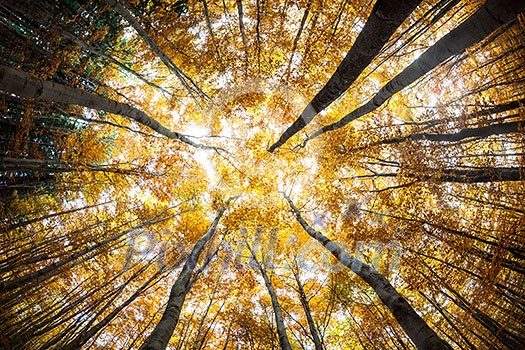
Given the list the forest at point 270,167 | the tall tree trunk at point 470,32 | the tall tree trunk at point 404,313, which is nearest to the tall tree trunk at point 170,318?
the forest at point 270,167

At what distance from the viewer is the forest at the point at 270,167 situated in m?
3.48

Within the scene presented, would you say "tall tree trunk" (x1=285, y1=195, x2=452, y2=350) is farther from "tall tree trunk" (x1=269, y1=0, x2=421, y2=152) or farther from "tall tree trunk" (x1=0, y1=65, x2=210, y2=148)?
"tall tree trunk" (x1=0, y1=65, x2=210, y2=148)

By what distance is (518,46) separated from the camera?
3.00 meters

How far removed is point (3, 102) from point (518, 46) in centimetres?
836

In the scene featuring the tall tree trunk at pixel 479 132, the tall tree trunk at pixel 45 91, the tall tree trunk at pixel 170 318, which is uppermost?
the tall tree trunk at pixel 479 132

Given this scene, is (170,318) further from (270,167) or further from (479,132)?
(270,167)

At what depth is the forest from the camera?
3.48 m

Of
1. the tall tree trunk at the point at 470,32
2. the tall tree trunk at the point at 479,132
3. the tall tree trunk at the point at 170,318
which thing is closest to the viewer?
the tall tree trunk at the point at 470,32

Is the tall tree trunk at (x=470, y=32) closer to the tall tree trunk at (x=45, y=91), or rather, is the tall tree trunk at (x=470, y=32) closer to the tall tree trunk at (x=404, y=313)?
the tall tree trunk at (x=404, y=313)

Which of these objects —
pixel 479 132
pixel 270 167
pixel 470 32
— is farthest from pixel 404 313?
pixel 270 167

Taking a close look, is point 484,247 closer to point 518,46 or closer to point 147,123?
point 518,46

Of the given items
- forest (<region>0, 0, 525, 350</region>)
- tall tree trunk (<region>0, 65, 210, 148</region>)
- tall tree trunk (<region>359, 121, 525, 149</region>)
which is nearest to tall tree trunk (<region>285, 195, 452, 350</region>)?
forest (<region>0, 0, 525, 350</region>)

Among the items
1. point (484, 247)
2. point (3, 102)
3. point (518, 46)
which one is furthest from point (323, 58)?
point (3, 102)

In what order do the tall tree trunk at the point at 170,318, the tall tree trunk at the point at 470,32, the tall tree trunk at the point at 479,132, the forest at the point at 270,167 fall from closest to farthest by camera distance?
the tall tree trunk at the point at 470,32 → the tall tree trunk at the point at 170,318 → the tall tree trunk at the point at 479,132 → the forest at the point at 270,167
